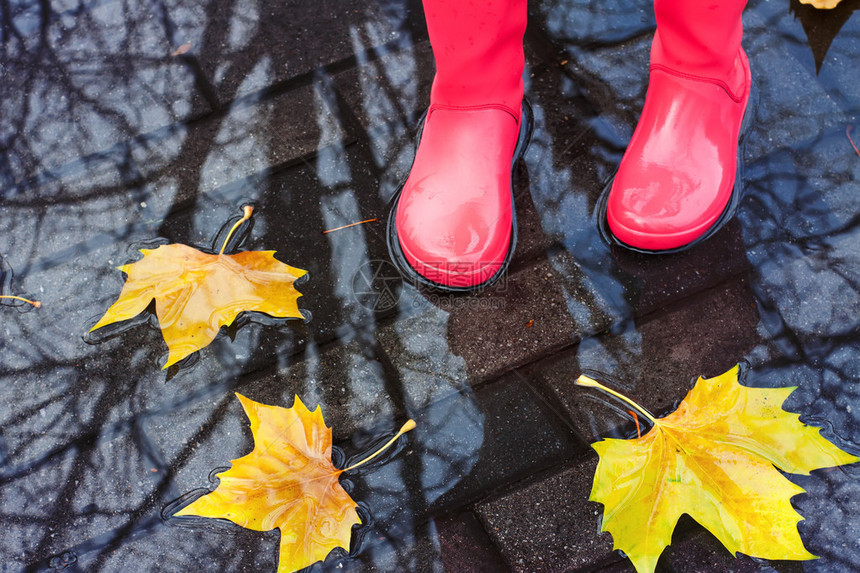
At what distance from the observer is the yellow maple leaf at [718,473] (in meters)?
1.10

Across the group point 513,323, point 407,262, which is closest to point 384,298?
point 407,262

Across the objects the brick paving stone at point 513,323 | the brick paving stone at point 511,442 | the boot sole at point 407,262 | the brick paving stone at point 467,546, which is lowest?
the brick paving stone at point 467,546

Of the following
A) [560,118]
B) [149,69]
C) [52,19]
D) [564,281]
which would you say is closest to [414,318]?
[564,281]

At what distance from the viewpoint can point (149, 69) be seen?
1.65 metres

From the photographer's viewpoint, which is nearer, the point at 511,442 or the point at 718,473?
the point at 718,473

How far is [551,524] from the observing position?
3.92ft

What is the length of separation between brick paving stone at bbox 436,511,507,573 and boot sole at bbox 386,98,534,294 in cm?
48

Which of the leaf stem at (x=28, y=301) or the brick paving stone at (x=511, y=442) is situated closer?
the brick paving stone at (x=511, y=442)

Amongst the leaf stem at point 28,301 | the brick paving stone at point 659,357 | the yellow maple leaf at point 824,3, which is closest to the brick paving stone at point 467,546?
the brick paving stone at point 659,357

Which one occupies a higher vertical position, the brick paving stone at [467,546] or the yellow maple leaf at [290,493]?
the yellow maple leaf at [290,493]

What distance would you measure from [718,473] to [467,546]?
0.49m

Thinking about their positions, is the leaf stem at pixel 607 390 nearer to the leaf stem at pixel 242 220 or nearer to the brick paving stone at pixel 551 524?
the brick paving stone at pixel 551 524

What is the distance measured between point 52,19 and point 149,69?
375mm

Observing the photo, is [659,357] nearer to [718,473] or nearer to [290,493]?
[718,473]
